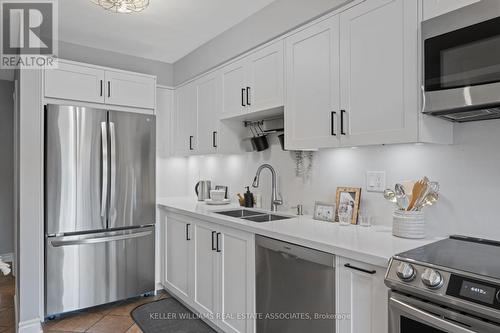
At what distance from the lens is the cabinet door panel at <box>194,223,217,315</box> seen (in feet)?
8.29

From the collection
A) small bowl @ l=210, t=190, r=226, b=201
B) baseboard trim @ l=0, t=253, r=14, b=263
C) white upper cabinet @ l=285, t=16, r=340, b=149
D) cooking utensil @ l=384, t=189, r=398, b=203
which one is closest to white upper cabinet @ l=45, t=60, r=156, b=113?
small bowl @ l=210, t=190, r=226, b=201

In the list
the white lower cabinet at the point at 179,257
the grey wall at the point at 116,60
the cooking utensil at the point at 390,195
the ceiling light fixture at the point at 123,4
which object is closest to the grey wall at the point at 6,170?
the grey wall at the point at 116,60

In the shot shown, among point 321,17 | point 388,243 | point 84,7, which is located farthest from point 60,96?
point 388,243

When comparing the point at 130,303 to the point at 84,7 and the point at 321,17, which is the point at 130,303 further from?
the point at 321,17

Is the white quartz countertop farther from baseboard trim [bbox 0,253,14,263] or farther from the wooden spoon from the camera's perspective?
baseboard trim [bbox 0,253,14,263]

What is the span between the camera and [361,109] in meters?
1.81

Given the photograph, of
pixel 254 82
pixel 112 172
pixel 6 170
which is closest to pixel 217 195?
pixel 112 172

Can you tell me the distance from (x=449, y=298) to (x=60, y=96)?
10.4 ft

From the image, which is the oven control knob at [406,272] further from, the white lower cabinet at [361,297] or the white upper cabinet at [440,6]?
the white upper cabinet at [440,6]

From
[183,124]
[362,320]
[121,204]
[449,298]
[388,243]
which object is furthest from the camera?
[183,124]

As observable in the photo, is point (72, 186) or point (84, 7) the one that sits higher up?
point (84, 7)

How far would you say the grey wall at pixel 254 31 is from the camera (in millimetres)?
2113

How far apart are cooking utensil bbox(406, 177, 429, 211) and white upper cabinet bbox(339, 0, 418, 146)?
29 centimetres

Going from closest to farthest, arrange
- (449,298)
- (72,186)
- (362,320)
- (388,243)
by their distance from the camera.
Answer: (449,298), (362,320), (388,243), (72,186)
